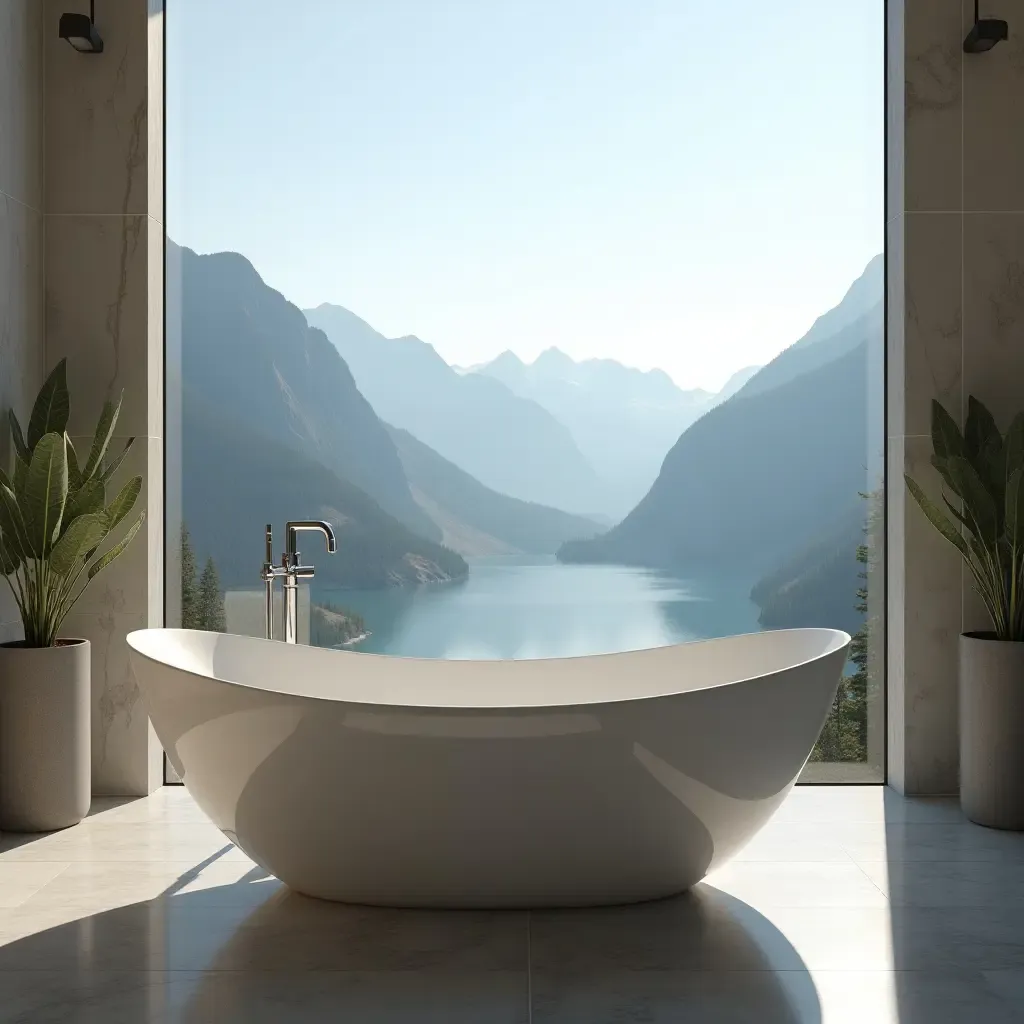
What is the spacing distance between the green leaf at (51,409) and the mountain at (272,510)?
527 millimetres

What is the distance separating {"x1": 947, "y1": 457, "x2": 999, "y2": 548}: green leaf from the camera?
3.05 m

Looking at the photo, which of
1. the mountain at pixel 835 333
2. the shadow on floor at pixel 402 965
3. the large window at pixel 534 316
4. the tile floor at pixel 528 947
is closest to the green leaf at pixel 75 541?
the large window at pixel 534 316

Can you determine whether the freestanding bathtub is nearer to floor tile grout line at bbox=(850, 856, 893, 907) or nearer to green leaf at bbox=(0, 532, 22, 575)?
floor tile grout line at bbox=(850, 856, 893, 907)

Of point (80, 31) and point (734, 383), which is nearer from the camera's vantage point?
point (80, 31)

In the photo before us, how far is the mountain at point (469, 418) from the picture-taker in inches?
159

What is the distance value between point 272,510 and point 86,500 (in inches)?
34.8

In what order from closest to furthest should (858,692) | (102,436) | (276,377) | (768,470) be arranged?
(102,436), (858,692), (276,377), (768,470)

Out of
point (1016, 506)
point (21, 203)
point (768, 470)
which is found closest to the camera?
point (1016, 506)

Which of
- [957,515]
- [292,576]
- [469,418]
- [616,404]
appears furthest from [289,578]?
[957,515]

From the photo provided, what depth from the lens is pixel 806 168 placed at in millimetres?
3781

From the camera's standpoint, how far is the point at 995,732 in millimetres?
3053

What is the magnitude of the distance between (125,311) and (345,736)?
1.83 metres

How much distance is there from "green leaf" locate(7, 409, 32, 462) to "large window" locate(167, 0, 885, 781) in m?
0.56

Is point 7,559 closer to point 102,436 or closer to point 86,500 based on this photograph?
point 86,500
